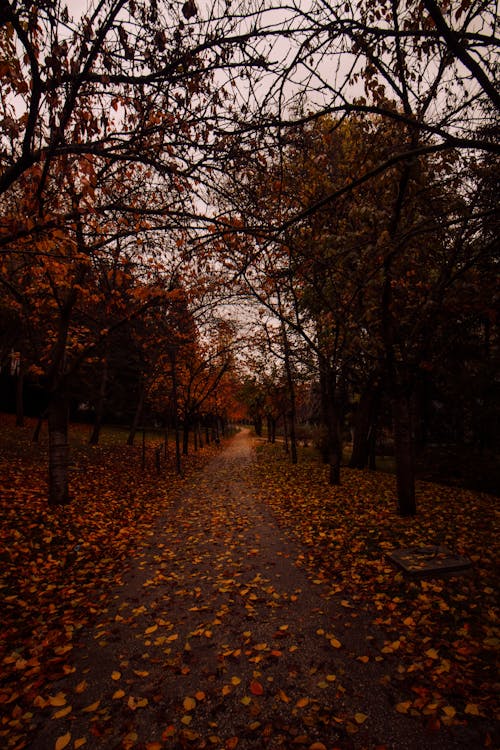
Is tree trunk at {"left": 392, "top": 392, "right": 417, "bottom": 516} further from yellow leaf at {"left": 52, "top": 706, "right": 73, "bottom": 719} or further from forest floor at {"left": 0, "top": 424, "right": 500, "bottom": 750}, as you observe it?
yellow leaf at {"left": 52, "top": 706, "right": 73, "bottom": 719}

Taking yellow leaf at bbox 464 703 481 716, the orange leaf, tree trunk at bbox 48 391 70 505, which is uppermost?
tree trunk at bbox 48 391 70 505

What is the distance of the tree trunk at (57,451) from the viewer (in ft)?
28.7

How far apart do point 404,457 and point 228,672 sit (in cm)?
608

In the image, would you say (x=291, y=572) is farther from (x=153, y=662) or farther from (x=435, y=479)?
(x=435, y=479)

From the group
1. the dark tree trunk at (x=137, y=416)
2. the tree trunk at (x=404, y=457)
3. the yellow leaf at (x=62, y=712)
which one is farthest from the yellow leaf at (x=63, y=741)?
the dark tree trunk at (x=137, y=416)

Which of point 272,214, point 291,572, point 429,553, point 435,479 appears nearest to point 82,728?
point 291,572

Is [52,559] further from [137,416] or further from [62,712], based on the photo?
[137,416]

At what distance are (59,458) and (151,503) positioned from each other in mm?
3213

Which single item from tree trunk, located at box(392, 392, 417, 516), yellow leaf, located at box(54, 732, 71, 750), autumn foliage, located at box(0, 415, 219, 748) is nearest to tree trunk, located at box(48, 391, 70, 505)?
autumn foliage, located at box(0, 415, 219, 748)

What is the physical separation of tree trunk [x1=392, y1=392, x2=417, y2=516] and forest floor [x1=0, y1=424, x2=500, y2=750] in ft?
1.24

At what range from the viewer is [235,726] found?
298 cm

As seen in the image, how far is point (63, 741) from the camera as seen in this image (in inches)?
113

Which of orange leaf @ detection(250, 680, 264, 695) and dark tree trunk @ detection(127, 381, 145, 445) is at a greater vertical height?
dark tree trunk @ detection(127, 381, 145, 445)

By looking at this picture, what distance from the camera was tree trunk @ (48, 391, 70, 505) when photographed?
876cm
